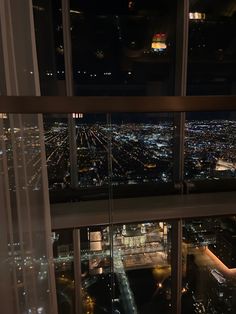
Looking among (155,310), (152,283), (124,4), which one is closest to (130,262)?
(152,283)

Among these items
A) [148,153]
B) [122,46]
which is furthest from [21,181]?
[122,46]

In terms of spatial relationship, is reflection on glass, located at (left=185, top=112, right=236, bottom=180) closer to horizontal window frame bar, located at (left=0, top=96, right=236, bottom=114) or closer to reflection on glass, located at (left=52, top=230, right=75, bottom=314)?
reflection on glass, located at (left=52, top=230, right=75, bottom=314)

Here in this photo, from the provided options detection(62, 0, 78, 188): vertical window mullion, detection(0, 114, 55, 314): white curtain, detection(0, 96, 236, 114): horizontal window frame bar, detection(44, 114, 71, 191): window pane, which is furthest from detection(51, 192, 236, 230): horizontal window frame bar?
detection(0, 96, 236, 114): horizontal window frame bar

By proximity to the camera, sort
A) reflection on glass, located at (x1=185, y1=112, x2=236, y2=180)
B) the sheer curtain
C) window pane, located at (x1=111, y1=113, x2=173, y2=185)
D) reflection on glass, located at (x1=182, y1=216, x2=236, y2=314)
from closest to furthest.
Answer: the sheer curtain, reflection on glass, located at (x1=182, y1=216, x2=236, y2=314), window pane, located at (x1=111, y1=113, x2=173, y2=185), reflection on glass, located at (x1=185, y1=112, x2=236, y2=180)

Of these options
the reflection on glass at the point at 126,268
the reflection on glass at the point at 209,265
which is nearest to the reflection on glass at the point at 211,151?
the reflection on glass at the point at 209,265

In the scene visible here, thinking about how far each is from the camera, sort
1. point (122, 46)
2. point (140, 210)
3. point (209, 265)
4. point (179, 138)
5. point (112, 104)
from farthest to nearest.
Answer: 1. point (179, 138)
2. point (122, 46)
3. point (209, 265)
4. point (140, 210)
5. point (112, 104)

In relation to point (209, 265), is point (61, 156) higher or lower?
higher

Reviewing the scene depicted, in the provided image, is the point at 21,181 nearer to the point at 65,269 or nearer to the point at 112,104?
the point at 112,104
